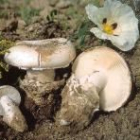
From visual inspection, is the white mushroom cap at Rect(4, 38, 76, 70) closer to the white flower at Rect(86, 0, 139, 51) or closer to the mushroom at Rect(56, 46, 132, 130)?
the mushroom at Rect(56, 46, 132, 130)

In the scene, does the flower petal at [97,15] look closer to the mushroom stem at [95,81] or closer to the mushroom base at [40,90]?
the mushroom stem at [95,81]

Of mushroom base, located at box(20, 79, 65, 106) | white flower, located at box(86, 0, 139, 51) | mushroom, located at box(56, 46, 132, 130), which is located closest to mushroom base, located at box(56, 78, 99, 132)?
mushroom, located at box(56, 46, 132, 130)

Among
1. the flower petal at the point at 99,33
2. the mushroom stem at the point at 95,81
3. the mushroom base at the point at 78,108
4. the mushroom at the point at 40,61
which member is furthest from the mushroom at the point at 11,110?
the flower petal at the point at 99,33

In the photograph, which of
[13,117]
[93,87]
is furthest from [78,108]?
[13,117]

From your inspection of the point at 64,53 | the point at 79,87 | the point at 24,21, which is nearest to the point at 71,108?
the point at 79,87

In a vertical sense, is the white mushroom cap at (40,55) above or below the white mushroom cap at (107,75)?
above

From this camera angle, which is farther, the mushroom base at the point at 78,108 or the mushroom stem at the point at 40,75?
the mushroom stem at the point at 40,75

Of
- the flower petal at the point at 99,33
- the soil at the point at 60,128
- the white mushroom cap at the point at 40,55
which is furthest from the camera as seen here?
the flower petal at the point at 99,33
